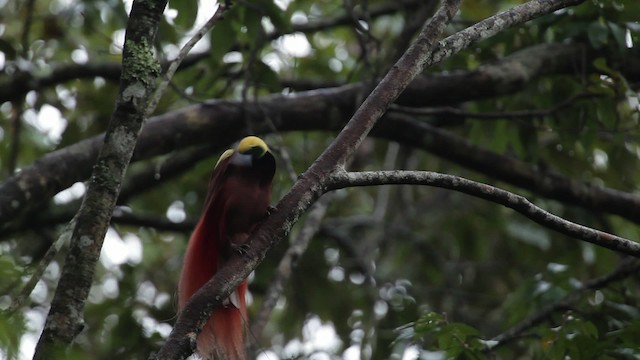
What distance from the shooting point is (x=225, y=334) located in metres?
2.81

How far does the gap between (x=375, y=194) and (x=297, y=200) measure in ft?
15.1

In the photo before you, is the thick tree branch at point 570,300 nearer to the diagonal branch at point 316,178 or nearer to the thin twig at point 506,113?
the thin twig at point 506,113

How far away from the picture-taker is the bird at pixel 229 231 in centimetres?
279

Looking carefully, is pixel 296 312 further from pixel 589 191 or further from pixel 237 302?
pixel 237 302

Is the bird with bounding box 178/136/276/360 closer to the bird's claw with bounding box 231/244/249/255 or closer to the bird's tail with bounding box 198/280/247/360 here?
the bird's tail with bounding box 198/280/247/360

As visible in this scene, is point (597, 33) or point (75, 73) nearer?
point (597, 33)

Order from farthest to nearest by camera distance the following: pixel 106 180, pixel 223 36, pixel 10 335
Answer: pixel 223 36, pixel 106 180, pixel 10 335

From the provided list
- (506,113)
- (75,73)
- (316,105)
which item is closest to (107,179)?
(316,105)

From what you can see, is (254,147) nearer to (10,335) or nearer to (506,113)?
(10,335)

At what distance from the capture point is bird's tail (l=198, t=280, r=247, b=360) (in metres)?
2.75

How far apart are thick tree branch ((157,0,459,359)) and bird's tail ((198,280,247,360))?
17.2 inches

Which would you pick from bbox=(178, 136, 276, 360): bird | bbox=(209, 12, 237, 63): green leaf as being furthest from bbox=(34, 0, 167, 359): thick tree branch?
bbox=(209, 12, 237, 63): green leaf

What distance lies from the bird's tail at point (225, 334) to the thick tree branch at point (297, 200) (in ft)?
1.44

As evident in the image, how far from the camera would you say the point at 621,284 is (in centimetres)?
406
